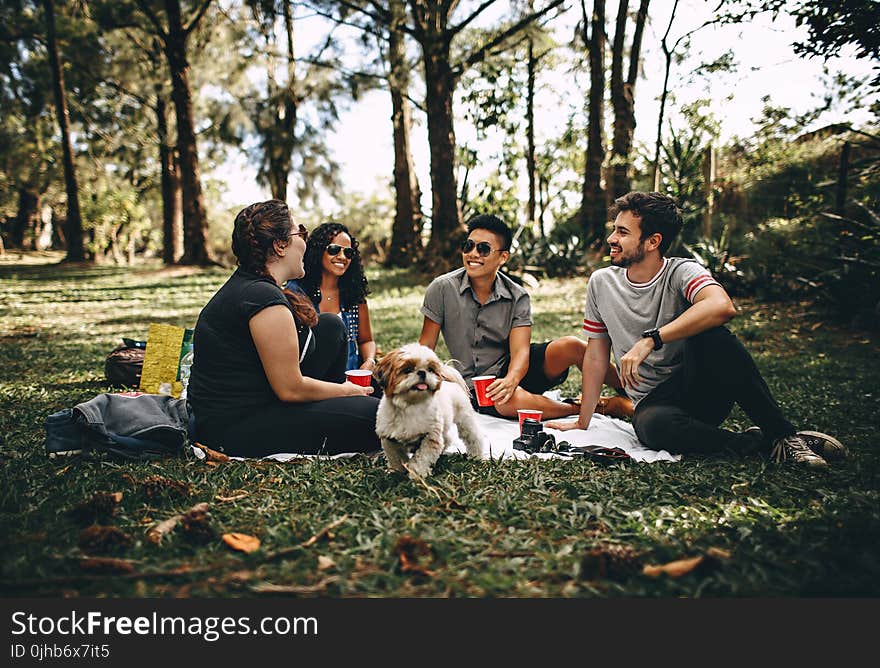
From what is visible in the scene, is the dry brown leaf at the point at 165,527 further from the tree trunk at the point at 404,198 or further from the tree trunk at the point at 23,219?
the tree trunk at the point at 23,219

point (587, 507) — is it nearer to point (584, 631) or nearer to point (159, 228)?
point (584, 631)

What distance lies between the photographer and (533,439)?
12.2 feet

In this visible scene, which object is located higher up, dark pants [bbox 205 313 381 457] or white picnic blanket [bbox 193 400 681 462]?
dark pants [bbox 205 313 381 457]

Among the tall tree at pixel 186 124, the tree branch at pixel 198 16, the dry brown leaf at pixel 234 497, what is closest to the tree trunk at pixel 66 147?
the tall tree at pixel 186 124

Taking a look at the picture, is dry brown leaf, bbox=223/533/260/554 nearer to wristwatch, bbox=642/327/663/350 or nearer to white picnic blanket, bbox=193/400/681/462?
white picnic blanket, bbox=193/400/681/462

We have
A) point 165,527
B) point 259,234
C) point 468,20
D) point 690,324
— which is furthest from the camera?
point 468,20

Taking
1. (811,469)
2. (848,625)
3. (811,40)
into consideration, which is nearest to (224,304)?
(848,625)

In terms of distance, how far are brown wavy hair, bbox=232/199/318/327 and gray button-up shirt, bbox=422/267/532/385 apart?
4.48 ft

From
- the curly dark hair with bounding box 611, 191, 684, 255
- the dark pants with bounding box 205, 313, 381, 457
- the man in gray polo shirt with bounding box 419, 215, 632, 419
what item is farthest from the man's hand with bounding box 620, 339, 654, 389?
the dark pants with bounding box 205, 313, 381, 457

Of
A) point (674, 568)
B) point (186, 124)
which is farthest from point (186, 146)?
point (674, 568)

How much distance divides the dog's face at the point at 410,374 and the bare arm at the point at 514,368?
38.2 inches

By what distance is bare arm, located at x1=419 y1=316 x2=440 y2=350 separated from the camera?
169 inches

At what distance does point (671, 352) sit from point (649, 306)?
1.00ft

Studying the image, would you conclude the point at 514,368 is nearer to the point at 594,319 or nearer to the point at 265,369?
the point at 594,319
